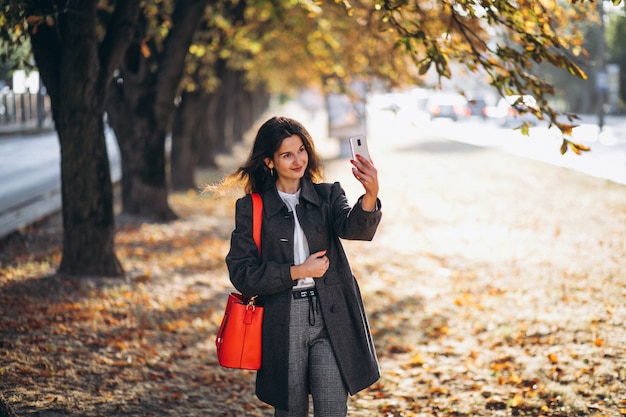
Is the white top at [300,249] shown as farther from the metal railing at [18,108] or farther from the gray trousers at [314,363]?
the metal railing at [18,108]

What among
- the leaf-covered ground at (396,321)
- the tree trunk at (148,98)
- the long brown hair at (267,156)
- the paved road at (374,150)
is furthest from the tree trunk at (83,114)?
the long brown hair at (267,156)

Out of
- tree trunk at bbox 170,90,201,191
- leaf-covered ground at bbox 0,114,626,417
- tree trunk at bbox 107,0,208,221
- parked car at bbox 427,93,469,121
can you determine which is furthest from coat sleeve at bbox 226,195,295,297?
parked car at bbox 427,93,469,121

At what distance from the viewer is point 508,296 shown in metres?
9.60

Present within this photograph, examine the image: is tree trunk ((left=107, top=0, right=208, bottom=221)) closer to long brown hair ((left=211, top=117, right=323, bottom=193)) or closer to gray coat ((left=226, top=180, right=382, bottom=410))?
long brown hair ((left=211, top=117, right=323, bottom=193))

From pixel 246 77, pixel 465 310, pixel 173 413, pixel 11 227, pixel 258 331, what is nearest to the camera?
pixel 258 331

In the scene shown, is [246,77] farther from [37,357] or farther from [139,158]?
[37,357]

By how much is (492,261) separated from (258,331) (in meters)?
8.52

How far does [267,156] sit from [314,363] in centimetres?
99

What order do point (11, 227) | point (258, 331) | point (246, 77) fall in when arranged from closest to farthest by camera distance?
point (258, 331)
point (11, 227)
point (246, 77)

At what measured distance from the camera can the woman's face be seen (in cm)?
388

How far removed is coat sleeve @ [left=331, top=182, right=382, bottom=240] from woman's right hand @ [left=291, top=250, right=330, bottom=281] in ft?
0.57

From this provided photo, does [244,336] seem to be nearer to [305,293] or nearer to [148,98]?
[305,293]

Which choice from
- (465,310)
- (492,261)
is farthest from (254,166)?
(492,261)

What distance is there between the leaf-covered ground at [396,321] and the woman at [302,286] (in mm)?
2101
